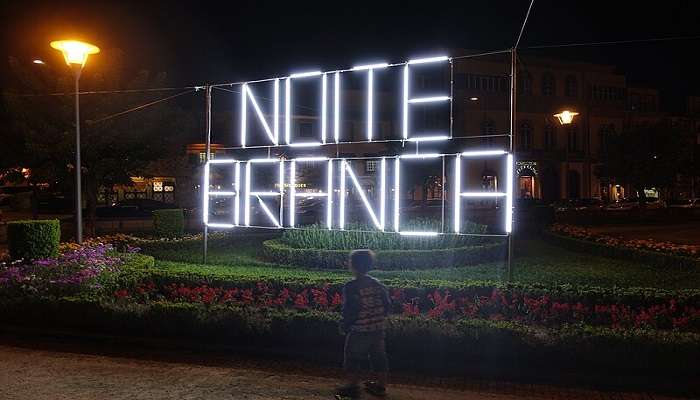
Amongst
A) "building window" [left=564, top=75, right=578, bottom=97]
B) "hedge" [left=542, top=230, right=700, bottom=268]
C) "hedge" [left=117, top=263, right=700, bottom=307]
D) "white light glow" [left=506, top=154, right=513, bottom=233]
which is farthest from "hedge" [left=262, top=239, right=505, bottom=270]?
"building window" [left=564, top=75, right=578, bottom=97]

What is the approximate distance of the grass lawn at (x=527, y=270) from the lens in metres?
12.9

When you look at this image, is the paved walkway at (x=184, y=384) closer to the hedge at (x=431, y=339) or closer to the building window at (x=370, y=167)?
the hedge at (x=431, y=339)

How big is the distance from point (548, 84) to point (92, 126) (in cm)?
4143

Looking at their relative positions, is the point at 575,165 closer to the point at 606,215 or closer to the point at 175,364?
the point at 606,215

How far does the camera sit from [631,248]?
1638 cm

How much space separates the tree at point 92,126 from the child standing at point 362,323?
1733 cm

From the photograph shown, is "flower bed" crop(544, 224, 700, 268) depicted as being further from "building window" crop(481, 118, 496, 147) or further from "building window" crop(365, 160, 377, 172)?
"building window" crop(365, 160, 377, 172)

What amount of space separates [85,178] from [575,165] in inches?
1679

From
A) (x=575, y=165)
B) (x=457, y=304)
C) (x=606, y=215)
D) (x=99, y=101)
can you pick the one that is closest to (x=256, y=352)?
(x=457, y=304)

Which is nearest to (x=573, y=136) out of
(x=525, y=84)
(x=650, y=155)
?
(x=525, y=84)

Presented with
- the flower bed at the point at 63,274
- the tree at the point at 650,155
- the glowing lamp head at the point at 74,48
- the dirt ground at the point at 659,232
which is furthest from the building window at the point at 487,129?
the flower bed at the point at 63,274

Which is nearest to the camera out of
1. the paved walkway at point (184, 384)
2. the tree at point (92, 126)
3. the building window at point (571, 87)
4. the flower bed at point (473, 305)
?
the paved walkway at point (184, 384)

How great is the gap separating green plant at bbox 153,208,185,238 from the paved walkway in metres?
13.0

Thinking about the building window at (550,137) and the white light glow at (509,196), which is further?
the building window at (550,137)
